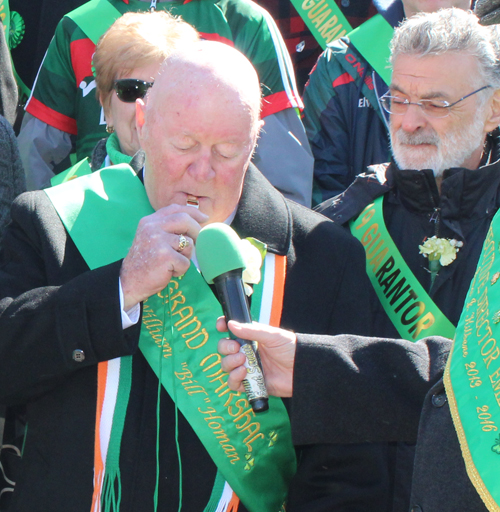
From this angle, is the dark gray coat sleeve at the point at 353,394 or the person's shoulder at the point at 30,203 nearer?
the dark gray coat sleeve at the point at 353,394

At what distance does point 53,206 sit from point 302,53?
272 cm

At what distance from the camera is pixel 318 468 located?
2.36 m

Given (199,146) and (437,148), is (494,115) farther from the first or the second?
(199,146)

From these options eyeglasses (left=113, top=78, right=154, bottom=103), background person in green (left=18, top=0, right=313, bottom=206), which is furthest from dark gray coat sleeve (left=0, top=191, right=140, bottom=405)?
background person in green (left=18, top=0, right=313, bottom=206)

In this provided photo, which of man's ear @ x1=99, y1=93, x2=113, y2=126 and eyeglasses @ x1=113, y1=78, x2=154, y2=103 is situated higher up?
eyeglasses @ x1=113, y1=78, x2=154, y2=103

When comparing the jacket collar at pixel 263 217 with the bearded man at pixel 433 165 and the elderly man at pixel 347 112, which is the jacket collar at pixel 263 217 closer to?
the bearded man at pixel 433 165

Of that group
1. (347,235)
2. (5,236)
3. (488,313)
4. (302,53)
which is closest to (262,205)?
(347,235)

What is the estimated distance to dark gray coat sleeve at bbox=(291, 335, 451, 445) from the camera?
7.01 ft

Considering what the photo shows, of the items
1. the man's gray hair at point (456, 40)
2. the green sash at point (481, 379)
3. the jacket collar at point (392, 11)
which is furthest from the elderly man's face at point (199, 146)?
the jacket collar at point (392, 11)

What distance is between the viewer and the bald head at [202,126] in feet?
7.57

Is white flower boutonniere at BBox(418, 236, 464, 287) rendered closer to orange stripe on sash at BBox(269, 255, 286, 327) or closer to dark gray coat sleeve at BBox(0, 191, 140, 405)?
orange stripe on sash at BBox(269, 255, 286, 327)

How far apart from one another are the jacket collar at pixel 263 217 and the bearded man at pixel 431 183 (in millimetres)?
624

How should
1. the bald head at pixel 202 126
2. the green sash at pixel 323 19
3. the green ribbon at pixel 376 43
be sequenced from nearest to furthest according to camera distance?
the bald head at pixel 202 126, the green ribbon at pixel 376 43, the green sash at pixel 323 19

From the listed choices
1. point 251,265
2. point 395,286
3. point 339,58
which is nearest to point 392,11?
point 339,58
